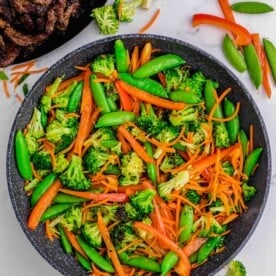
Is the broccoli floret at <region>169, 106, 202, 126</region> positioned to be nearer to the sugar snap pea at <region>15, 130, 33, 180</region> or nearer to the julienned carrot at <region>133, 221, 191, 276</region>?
the julienned carrot at <region>133, 221, 191, 276</region>

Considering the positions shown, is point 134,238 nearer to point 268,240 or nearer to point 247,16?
point 268,240

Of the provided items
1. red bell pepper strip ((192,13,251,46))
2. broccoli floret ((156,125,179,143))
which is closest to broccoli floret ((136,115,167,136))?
broccoli floret ((156,125,179,143))

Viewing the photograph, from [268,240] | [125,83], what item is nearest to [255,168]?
[268,240]

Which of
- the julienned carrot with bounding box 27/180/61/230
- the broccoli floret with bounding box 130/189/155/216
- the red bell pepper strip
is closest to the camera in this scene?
the broccoli floret with bounding box 130/189/155/216

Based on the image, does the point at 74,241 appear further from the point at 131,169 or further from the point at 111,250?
the point at 131,169

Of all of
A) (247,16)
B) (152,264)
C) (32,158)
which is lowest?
(152,264)

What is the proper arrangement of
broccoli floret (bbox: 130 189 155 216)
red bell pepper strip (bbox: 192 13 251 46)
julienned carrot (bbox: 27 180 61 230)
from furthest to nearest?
red bell pepper strip (bbox: 192 13 251 46) → julienned carrot (bbox: 27 180 61 230) → broccoli floret (bbox: 130 189 155 216)

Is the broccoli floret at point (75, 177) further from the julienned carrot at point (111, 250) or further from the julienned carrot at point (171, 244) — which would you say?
the julienned carrot at point (171, 244)
